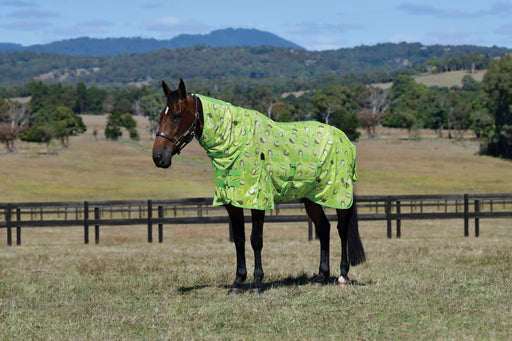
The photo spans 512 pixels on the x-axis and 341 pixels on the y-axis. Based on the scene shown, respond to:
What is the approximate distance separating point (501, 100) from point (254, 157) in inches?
3631

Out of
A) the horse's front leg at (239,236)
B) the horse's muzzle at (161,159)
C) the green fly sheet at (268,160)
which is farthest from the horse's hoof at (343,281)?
the horse's muzzle at (161,159)

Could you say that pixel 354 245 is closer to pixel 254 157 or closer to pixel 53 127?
pixel 254 157

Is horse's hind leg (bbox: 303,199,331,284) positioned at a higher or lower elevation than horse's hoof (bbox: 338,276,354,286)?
higher

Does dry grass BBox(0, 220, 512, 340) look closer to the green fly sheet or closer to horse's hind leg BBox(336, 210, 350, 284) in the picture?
horse's hind leg BBox(336, 210, 350, 284)

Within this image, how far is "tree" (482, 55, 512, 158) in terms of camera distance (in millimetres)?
91500

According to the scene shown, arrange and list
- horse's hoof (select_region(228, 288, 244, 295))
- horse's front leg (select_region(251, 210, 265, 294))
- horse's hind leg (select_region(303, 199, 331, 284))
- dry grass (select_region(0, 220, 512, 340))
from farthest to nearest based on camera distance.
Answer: horse's hind leg (select_region(303, 199, 331, 284)), horse's hoof (select_region(228, 288, 244, 295)), horse's front leg (select_region(251, 210, 265, 294)), dry grass (select_region(0, 220, 512, 340))

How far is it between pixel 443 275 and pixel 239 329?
17.2ft

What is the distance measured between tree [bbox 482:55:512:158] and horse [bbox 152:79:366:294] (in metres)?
87.4

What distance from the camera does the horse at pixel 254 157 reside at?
9.37 m

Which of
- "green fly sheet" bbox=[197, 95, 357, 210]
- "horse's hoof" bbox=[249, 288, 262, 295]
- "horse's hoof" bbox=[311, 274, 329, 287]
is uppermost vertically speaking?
"green fly sheet" bbox=[197, 95, 357, 210]

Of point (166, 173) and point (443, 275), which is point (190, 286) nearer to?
point (443, 275)

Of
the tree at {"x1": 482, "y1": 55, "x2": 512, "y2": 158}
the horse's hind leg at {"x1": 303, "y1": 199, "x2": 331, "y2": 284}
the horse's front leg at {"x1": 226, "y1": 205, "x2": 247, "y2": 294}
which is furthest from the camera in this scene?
the tree at {"x1": 482, "y1": 55, "x2": 512, "y2": 158}

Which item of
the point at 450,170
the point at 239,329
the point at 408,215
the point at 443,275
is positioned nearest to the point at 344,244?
the point at 443,275

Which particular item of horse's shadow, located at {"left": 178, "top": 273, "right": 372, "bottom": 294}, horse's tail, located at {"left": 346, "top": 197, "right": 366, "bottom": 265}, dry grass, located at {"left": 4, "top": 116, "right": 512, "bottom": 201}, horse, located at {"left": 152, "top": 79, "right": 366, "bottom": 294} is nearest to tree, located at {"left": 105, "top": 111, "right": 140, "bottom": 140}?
dry grass, located at {"left": 4, "top": 116, "right": 512, "bottom": 201}
